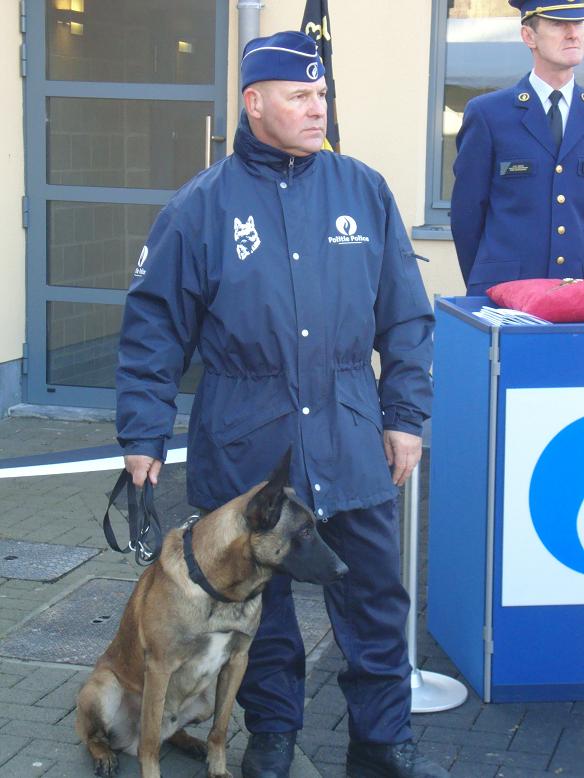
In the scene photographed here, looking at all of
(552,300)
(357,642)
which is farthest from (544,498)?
(357,642)

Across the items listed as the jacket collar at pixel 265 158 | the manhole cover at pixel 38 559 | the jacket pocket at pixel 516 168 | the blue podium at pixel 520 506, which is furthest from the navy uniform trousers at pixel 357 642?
the manhole cover at pixel 38 559

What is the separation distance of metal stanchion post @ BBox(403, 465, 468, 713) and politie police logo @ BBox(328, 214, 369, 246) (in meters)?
0.98

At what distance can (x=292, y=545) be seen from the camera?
3494mm

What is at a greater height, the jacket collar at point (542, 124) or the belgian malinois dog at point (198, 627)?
the jacket collar at point (542, 124)

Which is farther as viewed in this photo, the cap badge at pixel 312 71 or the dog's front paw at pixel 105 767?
the dog's front paw at pixel 105 767

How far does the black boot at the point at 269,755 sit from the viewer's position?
3850 millimetres

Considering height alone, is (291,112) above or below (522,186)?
above

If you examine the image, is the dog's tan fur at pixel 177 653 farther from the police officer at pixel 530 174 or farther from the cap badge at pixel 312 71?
the police officer at pixel 530 174

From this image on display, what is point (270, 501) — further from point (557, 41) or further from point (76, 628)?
point (557, 41)

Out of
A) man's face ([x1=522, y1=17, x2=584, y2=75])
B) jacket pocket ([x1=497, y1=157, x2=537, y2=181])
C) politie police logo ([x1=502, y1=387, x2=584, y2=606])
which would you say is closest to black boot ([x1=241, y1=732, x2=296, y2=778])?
politie police logo ([x1=502, y1=387, x2=584, y2=606])

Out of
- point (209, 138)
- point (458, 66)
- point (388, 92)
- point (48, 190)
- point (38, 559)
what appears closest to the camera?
point (38, 559)

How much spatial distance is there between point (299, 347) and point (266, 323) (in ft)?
0.38

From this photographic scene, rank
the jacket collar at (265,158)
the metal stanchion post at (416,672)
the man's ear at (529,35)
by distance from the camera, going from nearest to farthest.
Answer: the jacket collar at (265,158), the metal stanchion post at (416,672), the man's ear at (529,35)

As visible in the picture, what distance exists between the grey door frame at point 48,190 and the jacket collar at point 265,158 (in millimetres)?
4526
